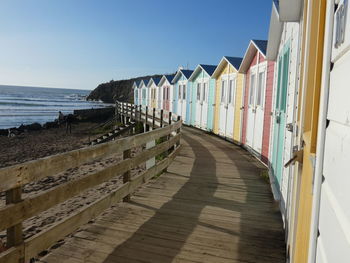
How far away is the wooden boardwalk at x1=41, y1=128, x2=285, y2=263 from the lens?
3559 mm

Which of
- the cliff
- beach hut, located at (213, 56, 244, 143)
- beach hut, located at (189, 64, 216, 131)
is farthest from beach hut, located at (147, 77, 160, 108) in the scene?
the cliff

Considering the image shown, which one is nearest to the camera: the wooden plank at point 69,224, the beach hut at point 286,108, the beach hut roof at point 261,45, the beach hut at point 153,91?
the wooden plank at point 69,224

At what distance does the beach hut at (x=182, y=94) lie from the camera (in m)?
20.6

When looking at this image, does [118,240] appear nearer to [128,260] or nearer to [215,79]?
[128,260]

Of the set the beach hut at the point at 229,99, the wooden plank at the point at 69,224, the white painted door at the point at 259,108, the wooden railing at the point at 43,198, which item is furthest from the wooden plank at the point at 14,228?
the beach hut at the point at 229,99

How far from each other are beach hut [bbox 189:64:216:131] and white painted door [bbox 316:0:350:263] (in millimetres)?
14725

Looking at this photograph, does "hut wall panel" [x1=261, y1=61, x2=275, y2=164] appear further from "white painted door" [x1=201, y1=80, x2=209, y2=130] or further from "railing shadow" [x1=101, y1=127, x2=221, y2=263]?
"white painted door" [x1=201, y1=80, x2=209, y2=130]

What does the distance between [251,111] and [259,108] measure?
1071 mm

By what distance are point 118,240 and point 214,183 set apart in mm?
3143

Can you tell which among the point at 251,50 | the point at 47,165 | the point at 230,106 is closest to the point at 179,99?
the point at 230,106

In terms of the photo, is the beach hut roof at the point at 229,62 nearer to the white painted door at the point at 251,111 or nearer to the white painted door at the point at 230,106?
the white painted door at the point at 230,106

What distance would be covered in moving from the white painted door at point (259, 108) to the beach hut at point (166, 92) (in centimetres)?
1461

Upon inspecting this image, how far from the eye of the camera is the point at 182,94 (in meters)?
21.7

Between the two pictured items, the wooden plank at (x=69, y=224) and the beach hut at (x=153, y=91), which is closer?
the wooden plank at (x=69, y=224)
